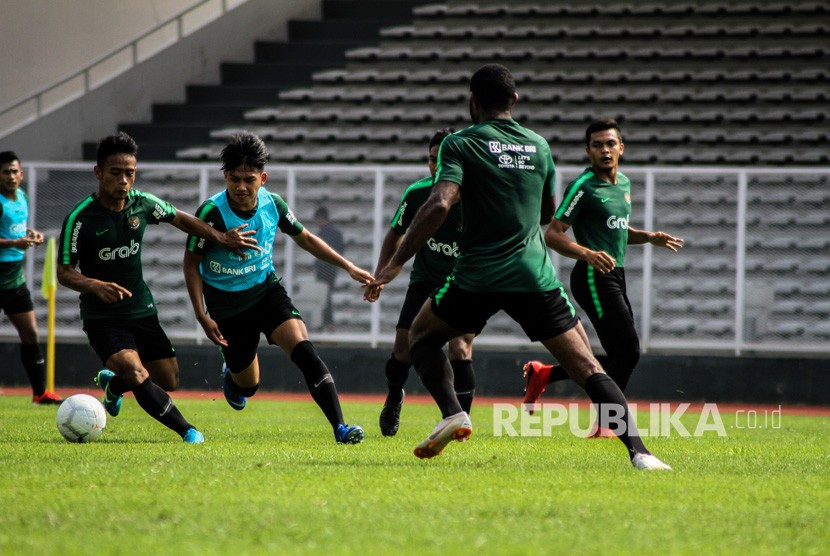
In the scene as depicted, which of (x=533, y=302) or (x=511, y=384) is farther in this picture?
(x=511, y=384)

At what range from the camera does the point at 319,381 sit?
26.5ft

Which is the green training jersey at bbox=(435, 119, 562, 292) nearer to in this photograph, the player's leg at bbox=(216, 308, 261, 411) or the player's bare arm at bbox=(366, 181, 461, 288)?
the player's bare arm at bbox=(366, 181, 461, 288)

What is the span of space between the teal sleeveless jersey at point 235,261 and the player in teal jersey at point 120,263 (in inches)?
6.2

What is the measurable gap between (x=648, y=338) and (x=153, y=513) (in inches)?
427

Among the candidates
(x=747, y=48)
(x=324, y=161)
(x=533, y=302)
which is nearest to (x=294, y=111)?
(x=324, y=161)

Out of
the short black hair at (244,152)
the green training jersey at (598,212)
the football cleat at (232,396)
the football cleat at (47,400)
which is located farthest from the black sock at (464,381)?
the football cleat at (47,400)

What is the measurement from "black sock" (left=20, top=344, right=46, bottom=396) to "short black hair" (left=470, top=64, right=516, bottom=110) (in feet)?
24.3

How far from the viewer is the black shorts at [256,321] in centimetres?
844

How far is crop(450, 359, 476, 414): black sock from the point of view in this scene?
9.48 metres

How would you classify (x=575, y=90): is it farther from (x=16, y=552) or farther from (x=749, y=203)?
(x=16, y=552)

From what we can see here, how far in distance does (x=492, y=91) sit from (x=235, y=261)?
262cm

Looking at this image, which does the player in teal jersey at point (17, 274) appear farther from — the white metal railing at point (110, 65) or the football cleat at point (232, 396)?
the white metal railing at point (110, 65)

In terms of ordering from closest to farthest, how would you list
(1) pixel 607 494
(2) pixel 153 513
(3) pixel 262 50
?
1. (2) pixel 153 513
2. (1) pixel 607 494
3. (3) pixel 262 50

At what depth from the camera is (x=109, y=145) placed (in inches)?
329
